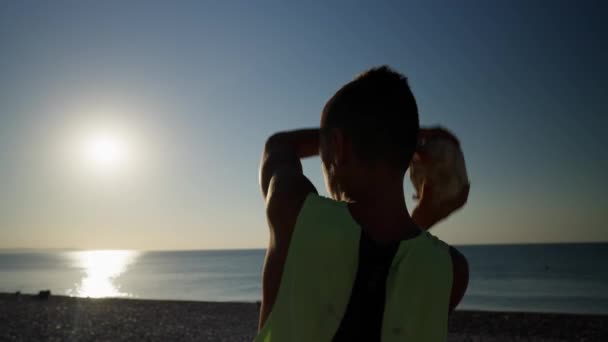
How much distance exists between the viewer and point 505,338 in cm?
1394

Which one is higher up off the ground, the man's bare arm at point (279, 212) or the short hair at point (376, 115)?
the short hair at point (376, 115)

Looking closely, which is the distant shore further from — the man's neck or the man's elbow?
the man's neck

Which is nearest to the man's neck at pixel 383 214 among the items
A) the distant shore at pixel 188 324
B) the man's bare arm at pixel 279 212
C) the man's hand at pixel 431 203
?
the man's bare arm at pixel 279 212

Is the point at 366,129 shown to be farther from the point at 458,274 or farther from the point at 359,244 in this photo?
the point at 458,274

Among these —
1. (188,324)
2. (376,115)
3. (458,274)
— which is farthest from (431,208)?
(188,324)

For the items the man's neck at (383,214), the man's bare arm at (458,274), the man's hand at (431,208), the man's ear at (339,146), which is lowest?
the man's bare arm at (458,274)

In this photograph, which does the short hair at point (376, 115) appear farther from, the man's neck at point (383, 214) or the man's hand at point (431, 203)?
the man's hand at point (431, 203)

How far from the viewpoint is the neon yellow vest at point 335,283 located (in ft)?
3.37

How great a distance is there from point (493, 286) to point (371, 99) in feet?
219

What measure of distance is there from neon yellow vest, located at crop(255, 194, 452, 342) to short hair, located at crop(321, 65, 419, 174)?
176mm

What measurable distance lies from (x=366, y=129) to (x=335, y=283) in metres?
0.34

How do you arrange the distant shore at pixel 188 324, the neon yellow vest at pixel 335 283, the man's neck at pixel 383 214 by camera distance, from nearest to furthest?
the neon yellow vest at pixel 335 283
the man's neck at pixel 383 214
the distant shore at pixel 188 324

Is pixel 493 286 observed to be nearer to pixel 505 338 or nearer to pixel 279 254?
pixel 505 338

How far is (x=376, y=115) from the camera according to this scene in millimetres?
1148
